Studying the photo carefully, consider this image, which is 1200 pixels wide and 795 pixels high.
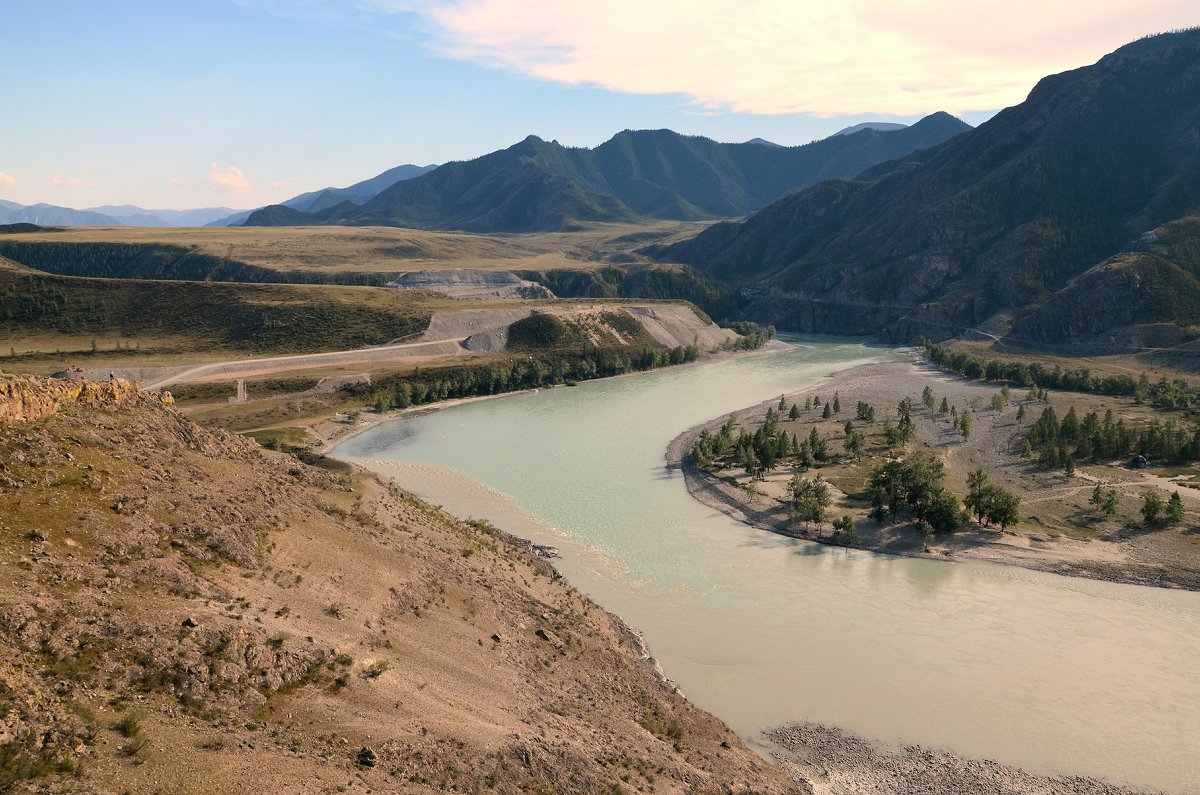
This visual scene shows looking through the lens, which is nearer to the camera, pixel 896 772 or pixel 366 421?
pixel 896 772

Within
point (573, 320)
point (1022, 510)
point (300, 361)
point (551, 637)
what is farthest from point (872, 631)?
point (573, 320)

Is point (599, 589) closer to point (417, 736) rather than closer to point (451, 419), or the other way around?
point (417, 736)

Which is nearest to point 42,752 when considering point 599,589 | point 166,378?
point 599,589

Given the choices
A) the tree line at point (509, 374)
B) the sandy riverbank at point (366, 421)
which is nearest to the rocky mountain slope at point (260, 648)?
the sandy riverbank at point (366, 421)

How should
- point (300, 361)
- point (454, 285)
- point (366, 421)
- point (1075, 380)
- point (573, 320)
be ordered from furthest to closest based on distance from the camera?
point (454, 285)
point (573, 320)
point (300, 361)
point (1075, 380)
point (366, 421)

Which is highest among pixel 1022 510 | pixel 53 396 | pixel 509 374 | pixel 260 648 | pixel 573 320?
pixel 573 320

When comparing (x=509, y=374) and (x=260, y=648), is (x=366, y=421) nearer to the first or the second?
(x=509, y=374)

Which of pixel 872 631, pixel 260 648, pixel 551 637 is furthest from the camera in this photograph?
pixel 872 631

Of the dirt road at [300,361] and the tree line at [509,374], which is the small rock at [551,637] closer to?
the tree line at [509,374]

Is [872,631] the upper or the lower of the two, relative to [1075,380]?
lower
